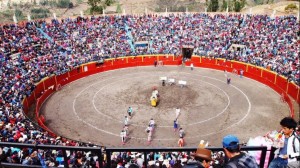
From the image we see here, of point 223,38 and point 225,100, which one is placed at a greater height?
point 223,38

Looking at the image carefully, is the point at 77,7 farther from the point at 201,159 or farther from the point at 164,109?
the point at 201,159

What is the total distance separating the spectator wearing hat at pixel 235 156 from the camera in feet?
16.0

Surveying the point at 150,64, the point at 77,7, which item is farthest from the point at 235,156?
the point at 77,7

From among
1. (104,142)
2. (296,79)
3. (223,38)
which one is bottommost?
(104,142)

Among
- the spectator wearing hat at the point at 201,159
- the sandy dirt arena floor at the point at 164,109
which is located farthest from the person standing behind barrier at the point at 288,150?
the sandy dirt arena floor at the point at 164,109

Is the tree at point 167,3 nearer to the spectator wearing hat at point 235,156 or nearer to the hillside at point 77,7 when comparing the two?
the hillside at point 77,7

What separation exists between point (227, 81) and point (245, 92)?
12.5ft

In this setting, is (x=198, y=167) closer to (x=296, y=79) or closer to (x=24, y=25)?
(x=296, y=79)

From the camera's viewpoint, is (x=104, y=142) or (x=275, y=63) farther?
(x=275, y=63)

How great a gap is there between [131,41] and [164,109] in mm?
24706

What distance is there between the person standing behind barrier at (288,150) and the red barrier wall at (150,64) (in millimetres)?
27516

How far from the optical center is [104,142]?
2767 centimetres

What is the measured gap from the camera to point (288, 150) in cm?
666

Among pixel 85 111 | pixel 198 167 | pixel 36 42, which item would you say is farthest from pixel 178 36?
pixel 198 167
